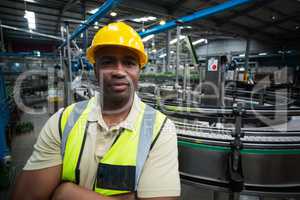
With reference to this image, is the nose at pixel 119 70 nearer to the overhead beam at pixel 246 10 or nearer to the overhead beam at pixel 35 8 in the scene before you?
the overhead beam at pixel 246 10

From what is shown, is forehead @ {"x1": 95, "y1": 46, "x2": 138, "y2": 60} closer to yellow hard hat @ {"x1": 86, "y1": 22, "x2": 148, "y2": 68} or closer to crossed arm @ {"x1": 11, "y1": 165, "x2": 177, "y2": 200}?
yellow hard hat @ {"x1": 86, "y1": 22, "x2": 148, "y2": 68}

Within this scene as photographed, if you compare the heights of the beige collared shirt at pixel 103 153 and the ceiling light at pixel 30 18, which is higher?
the ceiling light at pixel 30 18

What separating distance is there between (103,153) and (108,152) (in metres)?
0.03

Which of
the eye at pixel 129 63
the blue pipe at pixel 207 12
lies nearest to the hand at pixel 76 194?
the eye at pixel 129 63

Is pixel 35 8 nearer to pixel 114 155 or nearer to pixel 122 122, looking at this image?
pixel 122 122

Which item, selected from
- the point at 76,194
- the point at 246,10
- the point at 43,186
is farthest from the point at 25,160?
the point at 246,10

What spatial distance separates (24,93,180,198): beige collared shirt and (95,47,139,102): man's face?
0.16 meters

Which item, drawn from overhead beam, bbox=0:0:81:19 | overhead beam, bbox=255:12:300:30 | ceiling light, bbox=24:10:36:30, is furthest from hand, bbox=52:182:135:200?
overhead beam, bbox=255:12:300:30

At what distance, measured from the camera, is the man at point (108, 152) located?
82 cm

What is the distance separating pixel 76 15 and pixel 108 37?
29.2ft

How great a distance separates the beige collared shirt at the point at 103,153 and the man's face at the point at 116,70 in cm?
16

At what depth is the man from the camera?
0.82 m

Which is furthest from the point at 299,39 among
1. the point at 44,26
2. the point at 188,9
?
the point at 44,26

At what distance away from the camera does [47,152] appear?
86 centimetres
